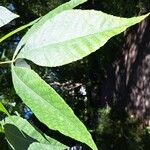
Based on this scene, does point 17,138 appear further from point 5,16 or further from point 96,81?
point 96,81

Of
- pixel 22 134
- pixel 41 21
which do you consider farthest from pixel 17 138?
pixel 41 21

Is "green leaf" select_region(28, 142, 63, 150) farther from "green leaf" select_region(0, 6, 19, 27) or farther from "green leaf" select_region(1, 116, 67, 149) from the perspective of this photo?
"green leaf" select_region(0, 6, 19, 27)

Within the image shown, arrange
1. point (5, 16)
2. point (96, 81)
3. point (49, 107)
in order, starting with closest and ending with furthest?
point (49, 107) → point (5, 16) → point (96, 81)

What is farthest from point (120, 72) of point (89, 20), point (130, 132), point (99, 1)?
point (89, 20)

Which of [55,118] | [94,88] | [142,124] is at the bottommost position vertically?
[94,88]

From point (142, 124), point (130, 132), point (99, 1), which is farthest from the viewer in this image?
point (99, 1)

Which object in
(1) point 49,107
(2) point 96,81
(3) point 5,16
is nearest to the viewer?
(1) point 49,107

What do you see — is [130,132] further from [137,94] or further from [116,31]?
[116,31]
